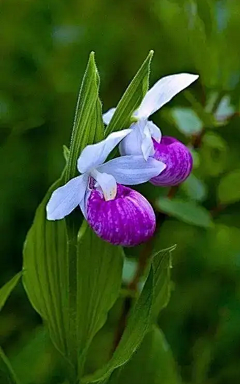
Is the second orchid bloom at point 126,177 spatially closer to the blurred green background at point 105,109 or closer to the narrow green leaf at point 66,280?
the narrow green leaf at point 66,280

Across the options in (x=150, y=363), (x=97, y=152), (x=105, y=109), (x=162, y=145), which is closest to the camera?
(x=97, y=152)

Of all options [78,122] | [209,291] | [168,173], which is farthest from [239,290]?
[78,122]

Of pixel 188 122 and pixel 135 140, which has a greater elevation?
pixel 135 140

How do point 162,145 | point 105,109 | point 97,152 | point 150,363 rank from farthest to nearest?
1. point 105,109
2. point 150,363
3. point 162,145
4. point 97,152

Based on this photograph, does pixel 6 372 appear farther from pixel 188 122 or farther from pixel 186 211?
pixel 188 122

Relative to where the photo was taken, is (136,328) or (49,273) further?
(49,273)

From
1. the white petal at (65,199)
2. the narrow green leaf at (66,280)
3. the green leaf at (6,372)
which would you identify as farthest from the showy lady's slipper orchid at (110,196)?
the green leaf at (6,372)

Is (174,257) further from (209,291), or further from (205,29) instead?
(205,29)

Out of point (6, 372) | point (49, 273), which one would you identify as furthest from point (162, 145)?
point (6, 372)
